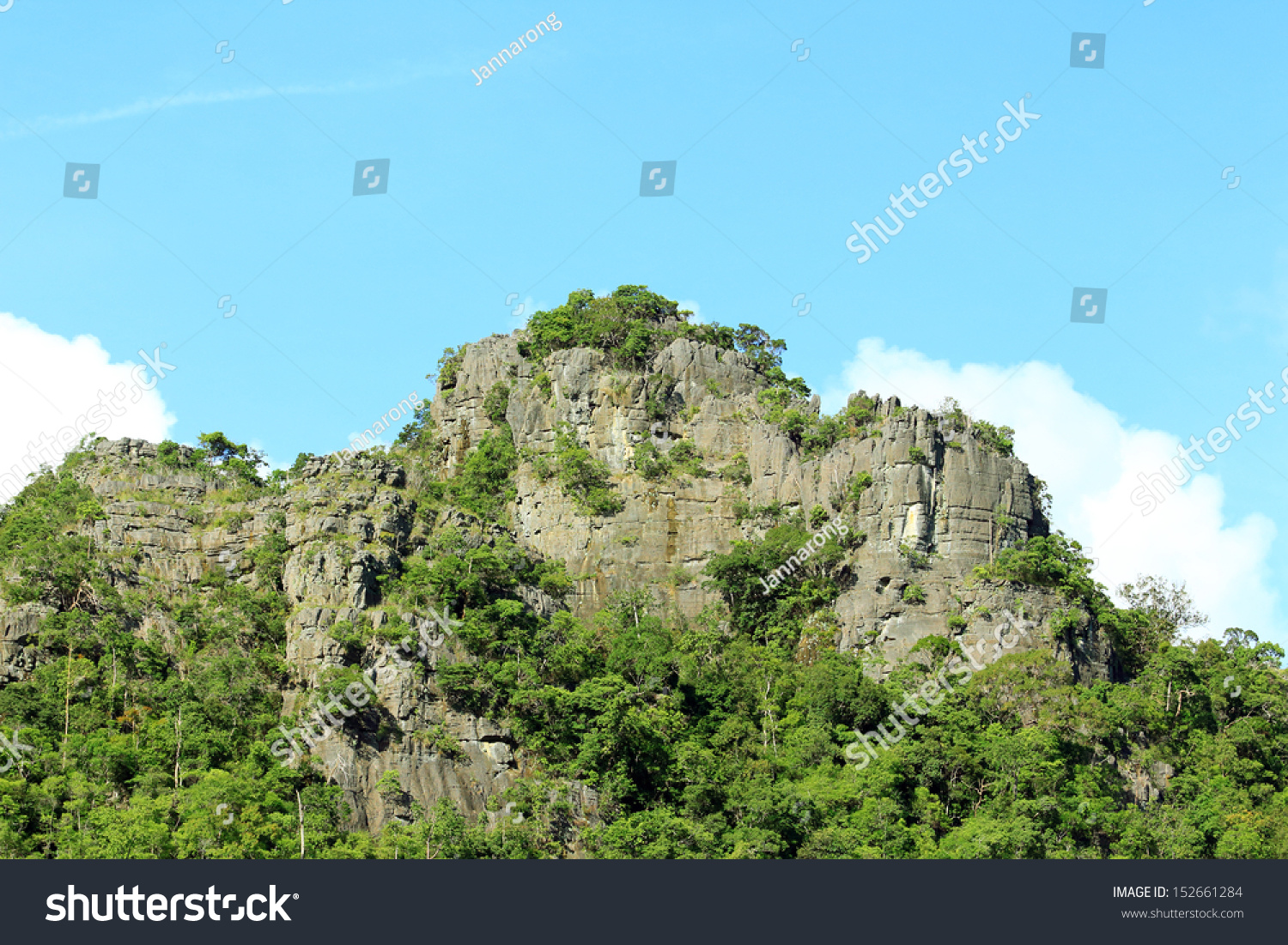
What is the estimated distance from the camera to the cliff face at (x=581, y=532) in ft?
217

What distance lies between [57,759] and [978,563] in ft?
114

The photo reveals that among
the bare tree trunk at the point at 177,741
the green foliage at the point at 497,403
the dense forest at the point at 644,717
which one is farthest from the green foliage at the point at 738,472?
the bare tree trunk at the point at 177,741

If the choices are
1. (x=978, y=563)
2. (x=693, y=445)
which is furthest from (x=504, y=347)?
(x=978, y=563)

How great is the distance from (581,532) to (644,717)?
537 inches

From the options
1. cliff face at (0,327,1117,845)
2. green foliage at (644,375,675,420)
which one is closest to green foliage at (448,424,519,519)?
cliff face at (0,327,1117,845)

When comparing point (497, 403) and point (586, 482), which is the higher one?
point (497, 403)

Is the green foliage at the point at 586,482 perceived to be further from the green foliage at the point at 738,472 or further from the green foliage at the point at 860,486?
the green foliage at the point at 860,486

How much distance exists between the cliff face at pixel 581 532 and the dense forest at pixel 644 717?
0.56 meters

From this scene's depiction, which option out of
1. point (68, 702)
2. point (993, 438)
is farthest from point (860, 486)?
point (68, 702)

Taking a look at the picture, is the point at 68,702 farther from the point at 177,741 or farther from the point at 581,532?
the point at 581,532

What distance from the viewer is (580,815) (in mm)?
62594

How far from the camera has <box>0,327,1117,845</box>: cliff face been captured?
6600 centimetres

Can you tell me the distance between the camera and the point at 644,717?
65.2 metres

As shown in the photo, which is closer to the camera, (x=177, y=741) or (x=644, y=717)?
(x=177, y=741)
